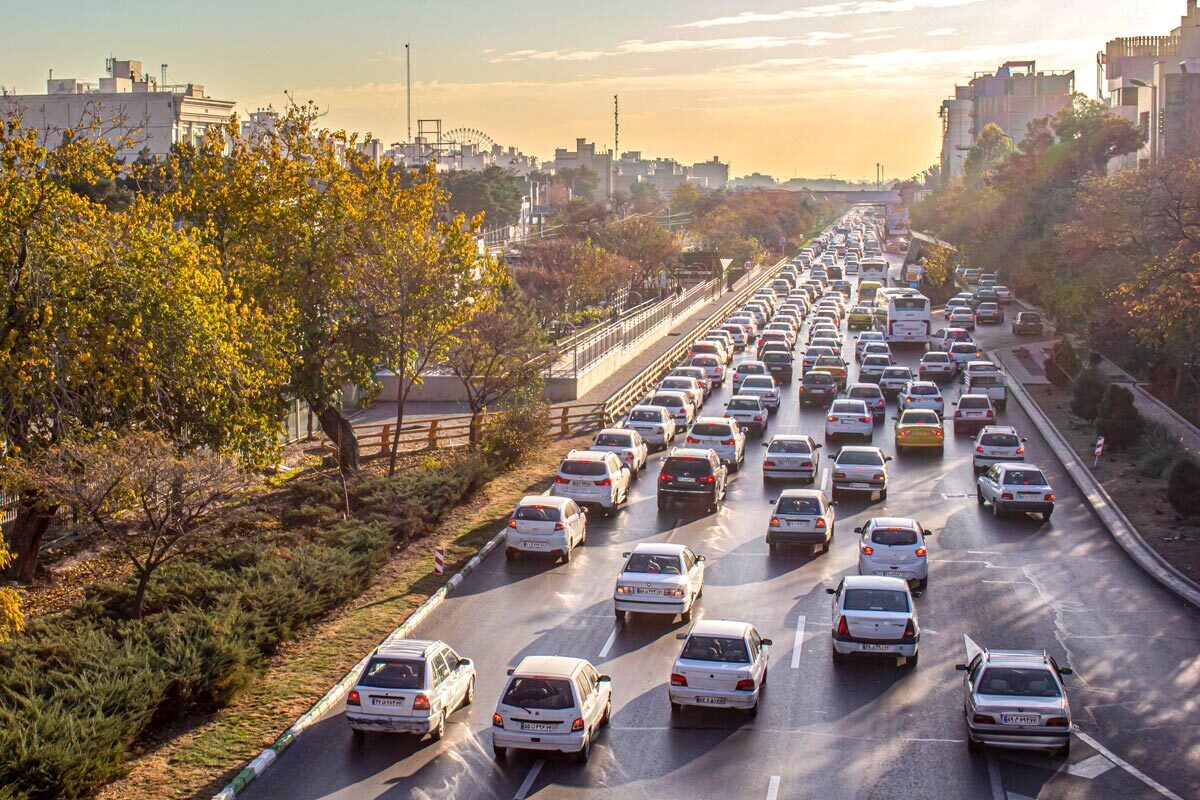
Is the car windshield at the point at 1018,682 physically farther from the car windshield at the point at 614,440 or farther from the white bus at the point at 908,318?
the white bus at the point at 908,318

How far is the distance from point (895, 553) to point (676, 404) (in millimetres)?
20742

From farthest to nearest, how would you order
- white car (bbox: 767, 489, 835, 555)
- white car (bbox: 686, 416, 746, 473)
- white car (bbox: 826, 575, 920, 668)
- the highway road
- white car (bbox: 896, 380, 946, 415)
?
white car (bbox: 896, 380, 946, 415) < white car (bbox: 686, 416, 746, 473) < white car (bbox: 767, 489, 835, 555) < white car (bbox: 826, 575, 920, 668) < the highway road

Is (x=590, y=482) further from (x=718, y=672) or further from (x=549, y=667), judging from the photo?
(x=549, y=667)

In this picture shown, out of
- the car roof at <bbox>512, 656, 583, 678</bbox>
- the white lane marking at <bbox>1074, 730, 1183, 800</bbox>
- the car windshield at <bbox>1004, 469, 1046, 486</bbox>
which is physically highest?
the car windshield at <bbox>1004, 469, 1046, 486</bbox>

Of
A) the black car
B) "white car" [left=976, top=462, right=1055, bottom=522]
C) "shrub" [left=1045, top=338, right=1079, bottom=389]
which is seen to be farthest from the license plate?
the black car

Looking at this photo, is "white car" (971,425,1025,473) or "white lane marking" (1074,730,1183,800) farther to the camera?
"white car" (971,425,1025,473)

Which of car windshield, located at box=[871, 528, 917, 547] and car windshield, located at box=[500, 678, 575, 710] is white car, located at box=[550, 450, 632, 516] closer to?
car windshield, located at box=[871, 528, 917, 547]

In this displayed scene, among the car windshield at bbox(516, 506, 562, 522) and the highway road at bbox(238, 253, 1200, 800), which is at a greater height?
the car windshield at bbox(516, 506, 562, 522)

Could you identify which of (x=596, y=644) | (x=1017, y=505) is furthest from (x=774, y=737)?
(x=1017, y=505)

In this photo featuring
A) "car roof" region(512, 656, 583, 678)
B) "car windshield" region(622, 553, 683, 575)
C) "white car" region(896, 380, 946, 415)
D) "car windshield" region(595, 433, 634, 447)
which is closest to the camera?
"car roof" region(512, 656, 583, 678)

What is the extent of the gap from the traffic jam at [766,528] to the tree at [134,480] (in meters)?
4.96

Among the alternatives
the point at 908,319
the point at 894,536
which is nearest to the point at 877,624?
the point at 894,536

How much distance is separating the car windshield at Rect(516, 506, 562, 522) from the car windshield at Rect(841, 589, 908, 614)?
319 inches

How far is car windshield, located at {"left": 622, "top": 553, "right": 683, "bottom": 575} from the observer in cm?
2333
